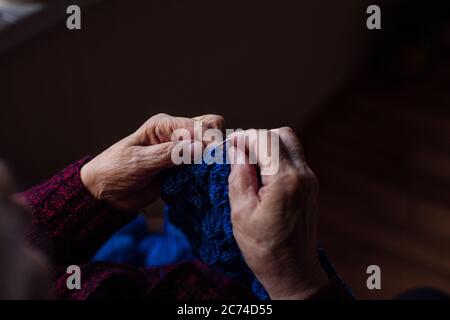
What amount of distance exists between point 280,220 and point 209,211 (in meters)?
0.12

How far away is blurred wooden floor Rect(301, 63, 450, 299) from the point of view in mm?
1496

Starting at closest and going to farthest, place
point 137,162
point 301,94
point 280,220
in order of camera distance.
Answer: point 280,220 → point 137,162 → point 301,94

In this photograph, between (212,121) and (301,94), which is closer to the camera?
(212,121)

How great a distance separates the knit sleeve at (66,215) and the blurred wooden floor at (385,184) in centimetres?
77

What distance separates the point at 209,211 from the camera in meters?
0.66

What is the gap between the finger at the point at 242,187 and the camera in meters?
0.58

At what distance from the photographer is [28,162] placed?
89 centimetres

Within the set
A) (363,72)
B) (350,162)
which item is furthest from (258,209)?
(363,72)

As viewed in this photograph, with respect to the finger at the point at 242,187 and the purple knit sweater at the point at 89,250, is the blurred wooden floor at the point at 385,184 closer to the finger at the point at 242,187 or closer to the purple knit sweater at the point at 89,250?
the purple knit sweater at the point at 89,250

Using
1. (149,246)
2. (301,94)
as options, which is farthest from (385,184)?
(149,246)

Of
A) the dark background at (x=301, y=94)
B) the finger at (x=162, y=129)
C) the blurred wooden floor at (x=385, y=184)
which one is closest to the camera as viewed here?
the finger at (x=162, y=129)

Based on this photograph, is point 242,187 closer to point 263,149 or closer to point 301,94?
point 263,149

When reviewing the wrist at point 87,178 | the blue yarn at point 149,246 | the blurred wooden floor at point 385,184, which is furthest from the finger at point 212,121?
the blurred wooden floor at point 385,184
